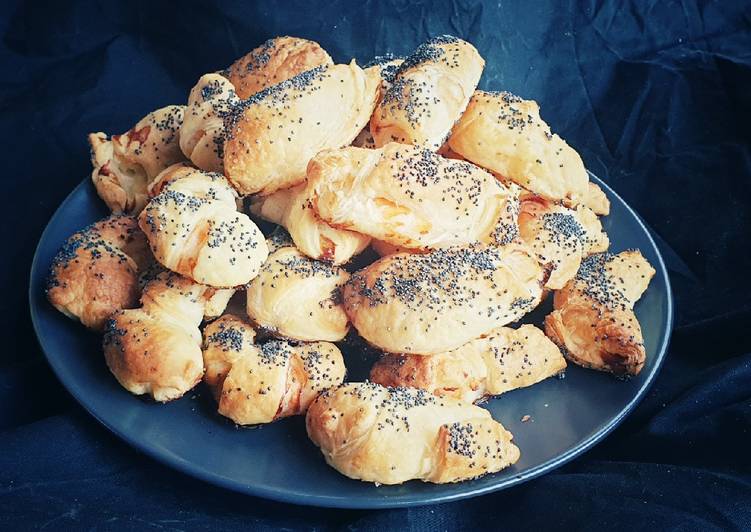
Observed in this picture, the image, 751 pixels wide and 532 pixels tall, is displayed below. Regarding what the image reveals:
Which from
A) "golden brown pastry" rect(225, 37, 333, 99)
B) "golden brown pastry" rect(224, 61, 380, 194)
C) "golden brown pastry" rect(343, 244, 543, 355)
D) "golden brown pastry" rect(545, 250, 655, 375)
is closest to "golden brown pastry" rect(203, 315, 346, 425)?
"golden brown pastry" rect(343, 244, 543, 355)

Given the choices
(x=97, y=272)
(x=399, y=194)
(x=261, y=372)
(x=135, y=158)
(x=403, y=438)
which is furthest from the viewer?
(x=135, y=158)

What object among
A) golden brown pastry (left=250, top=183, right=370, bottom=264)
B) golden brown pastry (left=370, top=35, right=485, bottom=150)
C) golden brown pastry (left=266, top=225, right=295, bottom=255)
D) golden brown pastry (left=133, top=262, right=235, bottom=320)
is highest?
golden brown pastry (left=370, top=35, right=485, bottom=150)

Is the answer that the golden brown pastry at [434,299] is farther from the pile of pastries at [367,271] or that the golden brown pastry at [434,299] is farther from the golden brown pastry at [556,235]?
the golden brown pastry at [556,235]

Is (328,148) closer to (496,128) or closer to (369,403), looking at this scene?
(496,128)

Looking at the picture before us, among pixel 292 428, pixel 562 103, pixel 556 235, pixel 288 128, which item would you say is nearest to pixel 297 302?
pixel 292 428

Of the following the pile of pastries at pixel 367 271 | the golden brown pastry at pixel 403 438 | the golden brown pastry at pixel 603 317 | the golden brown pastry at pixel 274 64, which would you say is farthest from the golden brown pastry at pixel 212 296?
the golden brown pastry at pixel 603 317

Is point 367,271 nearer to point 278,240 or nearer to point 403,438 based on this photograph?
point 278,240

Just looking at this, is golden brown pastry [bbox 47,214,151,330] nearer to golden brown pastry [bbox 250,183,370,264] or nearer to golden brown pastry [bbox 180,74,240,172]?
golden brown pastry [bbox 180,74,240,172]

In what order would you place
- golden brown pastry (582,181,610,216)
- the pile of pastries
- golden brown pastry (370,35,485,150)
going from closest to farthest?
the pile of pastries < golden brown pastry (370,35,485,150) < golden brown pastry (582,181,610,216)
